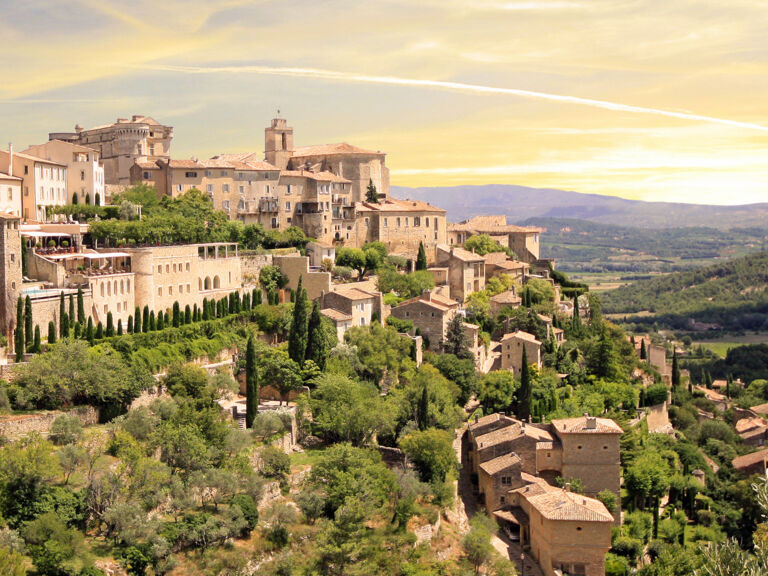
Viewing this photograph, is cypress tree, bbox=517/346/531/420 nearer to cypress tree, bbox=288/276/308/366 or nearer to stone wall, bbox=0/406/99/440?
cypress tree, bbox=288/276/308/366

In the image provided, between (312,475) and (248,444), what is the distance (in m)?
2.78

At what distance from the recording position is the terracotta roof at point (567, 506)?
119 ft

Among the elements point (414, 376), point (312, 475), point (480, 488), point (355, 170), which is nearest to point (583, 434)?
point (480, 488)

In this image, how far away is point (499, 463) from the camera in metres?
40.8

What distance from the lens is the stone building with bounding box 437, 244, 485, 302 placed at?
60.7 meters

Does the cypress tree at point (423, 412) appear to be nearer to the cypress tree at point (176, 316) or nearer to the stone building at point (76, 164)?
the cypress tree at point (176, 316)

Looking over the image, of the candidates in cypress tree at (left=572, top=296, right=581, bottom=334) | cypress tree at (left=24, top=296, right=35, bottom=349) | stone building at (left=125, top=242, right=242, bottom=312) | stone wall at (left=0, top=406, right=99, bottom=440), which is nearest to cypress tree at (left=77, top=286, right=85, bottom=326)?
cypress tree at (left=24, top=296, right=35, bottom=349)

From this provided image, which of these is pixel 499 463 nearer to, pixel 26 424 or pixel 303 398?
pixel 303 398

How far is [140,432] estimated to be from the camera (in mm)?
32375

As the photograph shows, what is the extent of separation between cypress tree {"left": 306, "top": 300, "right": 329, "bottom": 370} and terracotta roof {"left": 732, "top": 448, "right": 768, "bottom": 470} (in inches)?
1153

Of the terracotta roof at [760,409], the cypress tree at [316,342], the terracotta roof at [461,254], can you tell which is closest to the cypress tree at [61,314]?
the cypress tree at [316,342]

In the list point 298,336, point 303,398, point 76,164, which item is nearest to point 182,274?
point 298,336

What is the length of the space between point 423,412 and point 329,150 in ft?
108

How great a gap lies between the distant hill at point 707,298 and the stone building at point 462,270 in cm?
9532
